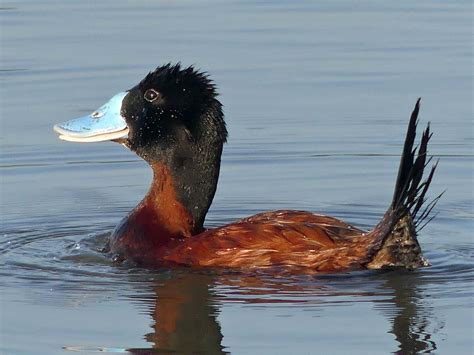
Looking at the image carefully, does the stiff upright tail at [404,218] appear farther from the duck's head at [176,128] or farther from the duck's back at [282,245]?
the duck's head at [176,128]

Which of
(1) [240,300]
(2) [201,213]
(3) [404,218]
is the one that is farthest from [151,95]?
(3) [404,218]

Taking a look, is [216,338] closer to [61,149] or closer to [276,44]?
[61,149]

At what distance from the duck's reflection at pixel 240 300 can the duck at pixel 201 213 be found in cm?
13

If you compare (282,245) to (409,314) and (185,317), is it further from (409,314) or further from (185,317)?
(409,314)

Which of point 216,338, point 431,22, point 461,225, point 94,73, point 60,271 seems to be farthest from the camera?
point 431,22

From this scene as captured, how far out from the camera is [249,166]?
37.4 feet

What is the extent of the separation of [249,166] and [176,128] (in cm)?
209

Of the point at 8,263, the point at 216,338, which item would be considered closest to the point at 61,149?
the point at 8,263

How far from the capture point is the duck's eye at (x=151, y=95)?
30.9 feet

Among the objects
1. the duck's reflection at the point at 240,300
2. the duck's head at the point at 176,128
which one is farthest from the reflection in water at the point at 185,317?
the duck's head at the point at 176,128

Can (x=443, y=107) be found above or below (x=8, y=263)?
above

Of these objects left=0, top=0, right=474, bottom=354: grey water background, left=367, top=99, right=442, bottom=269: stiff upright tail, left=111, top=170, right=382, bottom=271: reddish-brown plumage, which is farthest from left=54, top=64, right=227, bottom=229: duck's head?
left=367, top=99, right=442, bottom=269: stiff upright tail

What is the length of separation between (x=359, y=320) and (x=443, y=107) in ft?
15.8

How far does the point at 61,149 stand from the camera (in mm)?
11781
